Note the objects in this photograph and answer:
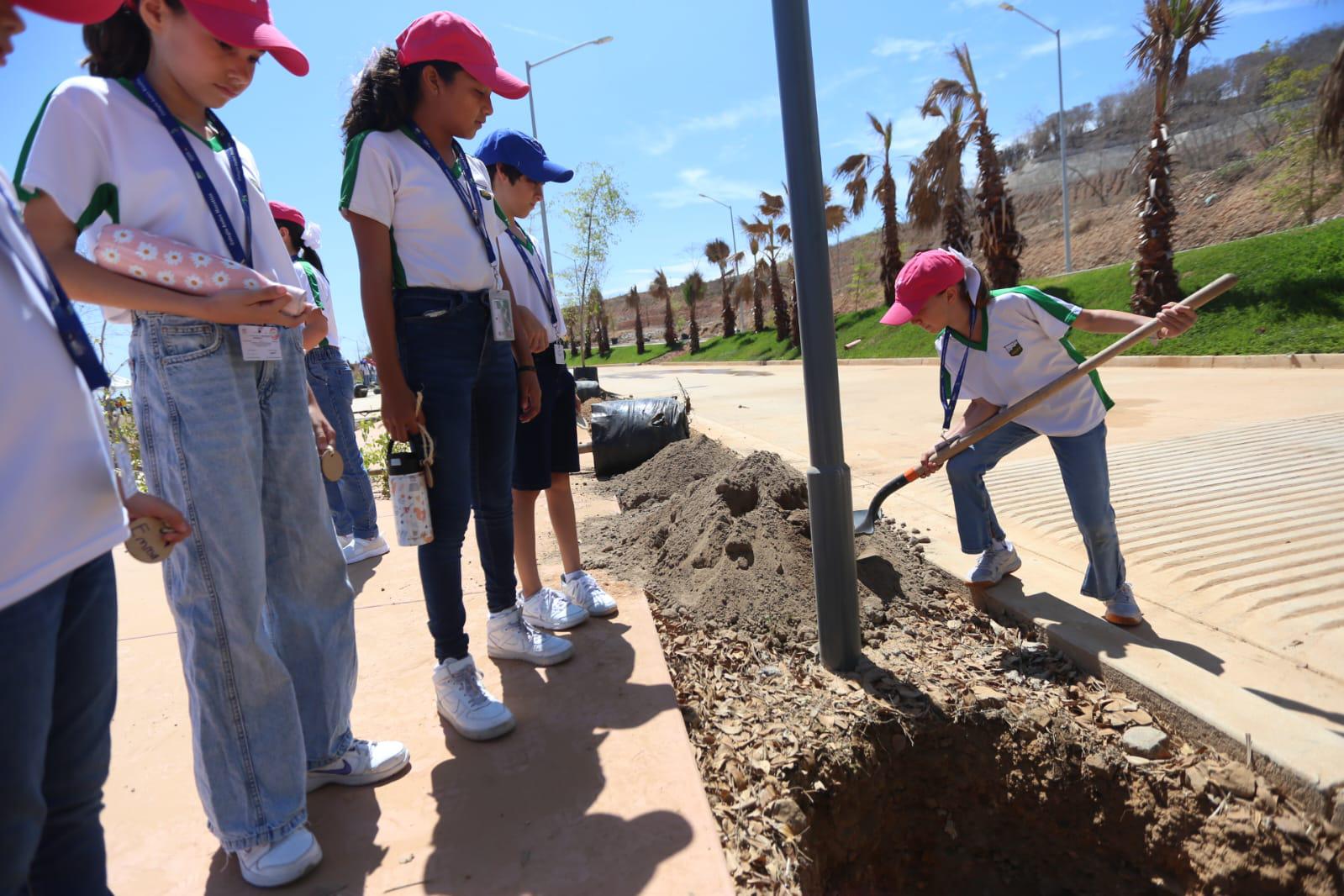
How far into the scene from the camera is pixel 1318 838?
6.35ft

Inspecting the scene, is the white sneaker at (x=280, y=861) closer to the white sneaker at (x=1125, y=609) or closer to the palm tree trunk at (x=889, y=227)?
the white sneaker at (x=1125, y=609)

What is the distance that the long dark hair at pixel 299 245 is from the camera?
12.9 feet

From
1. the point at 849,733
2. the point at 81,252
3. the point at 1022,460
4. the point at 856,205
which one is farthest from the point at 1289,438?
the point at 856,205

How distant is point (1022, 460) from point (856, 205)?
25718mm

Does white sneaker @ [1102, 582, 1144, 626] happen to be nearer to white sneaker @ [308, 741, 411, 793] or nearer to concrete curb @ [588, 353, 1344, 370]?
white sneaker @ [308, 741, 411, 793]

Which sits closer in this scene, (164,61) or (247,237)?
(164,61)

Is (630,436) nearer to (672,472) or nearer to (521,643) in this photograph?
(672,472)

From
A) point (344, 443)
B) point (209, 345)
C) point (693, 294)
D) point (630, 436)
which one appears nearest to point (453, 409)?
point (209, 345)

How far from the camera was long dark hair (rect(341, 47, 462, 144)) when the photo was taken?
88.4 inches

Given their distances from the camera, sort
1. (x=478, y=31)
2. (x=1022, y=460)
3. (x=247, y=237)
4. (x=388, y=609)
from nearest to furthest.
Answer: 1. (x=247, y=237)
2. (x=478, y=31)
3. (x=388, y=609)
4. (x=1022, y=460)

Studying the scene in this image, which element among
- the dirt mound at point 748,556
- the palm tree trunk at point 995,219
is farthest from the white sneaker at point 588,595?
the palm tree trunk at point 995,219

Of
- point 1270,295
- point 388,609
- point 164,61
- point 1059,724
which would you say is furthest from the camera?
point 1270,295

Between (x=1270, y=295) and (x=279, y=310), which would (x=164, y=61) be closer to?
(x=279, y=310)

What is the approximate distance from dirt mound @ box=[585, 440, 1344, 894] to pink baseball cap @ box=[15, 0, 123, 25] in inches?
78.6
